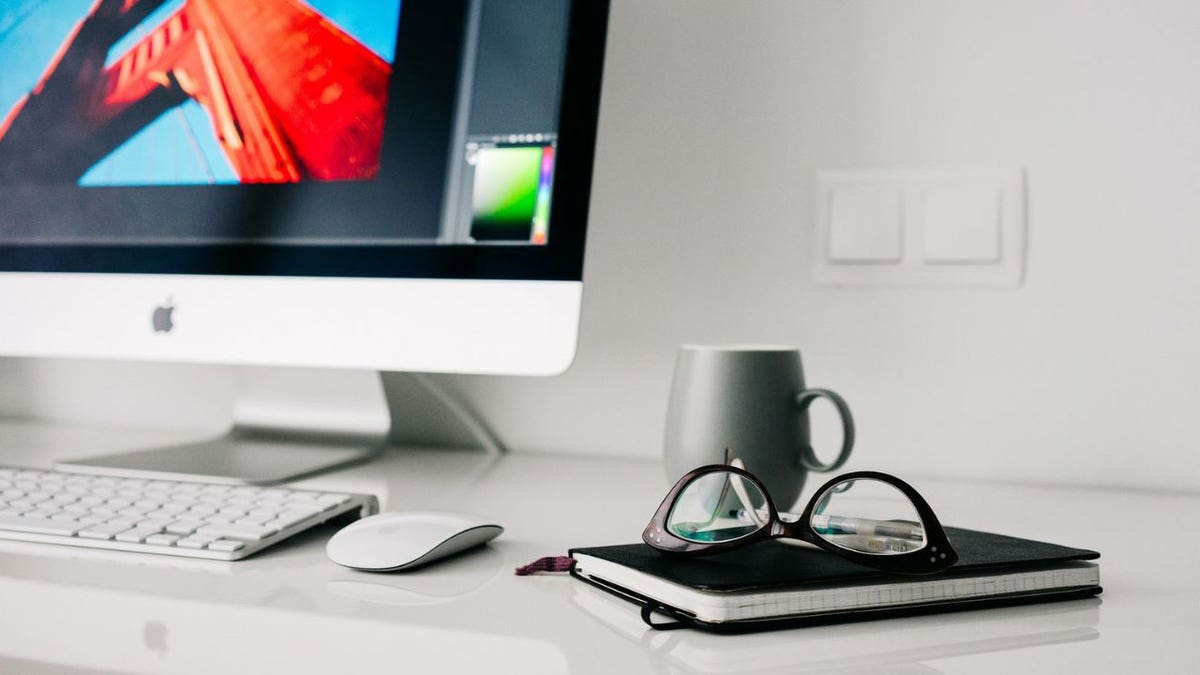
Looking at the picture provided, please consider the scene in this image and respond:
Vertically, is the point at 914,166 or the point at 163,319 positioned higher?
the point at 914,166

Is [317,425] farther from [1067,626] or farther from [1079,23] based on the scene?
[1079,23]

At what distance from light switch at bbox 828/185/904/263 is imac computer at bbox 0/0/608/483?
0.94 ft

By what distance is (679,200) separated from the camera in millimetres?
934

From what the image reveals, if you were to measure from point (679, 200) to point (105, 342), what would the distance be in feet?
1.75

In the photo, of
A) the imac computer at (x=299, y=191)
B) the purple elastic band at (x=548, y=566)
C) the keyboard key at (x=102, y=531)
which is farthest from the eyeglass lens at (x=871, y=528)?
the keyboard key at (x=102, y=531)

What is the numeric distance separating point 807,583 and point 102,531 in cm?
38

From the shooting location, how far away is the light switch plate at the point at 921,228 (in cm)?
84

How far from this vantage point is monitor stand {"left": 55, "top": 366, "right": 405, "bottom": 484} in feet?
2.61

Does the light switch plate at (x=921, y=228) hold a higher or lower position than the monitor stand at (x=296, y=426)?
higher

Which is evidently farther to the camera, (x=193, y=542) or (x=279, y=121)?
(x=279, y=121)

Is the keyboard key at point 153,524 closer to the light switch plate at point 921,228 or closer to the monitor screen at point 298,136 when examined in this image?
the monitor screen at point 298,136

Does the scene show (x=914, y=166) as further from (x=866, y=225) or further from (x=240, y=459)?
(x=240, y=459)

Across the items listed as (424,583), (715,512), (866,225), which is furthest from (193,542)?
(866,225)

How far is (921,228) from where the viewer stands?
0.86 meters
